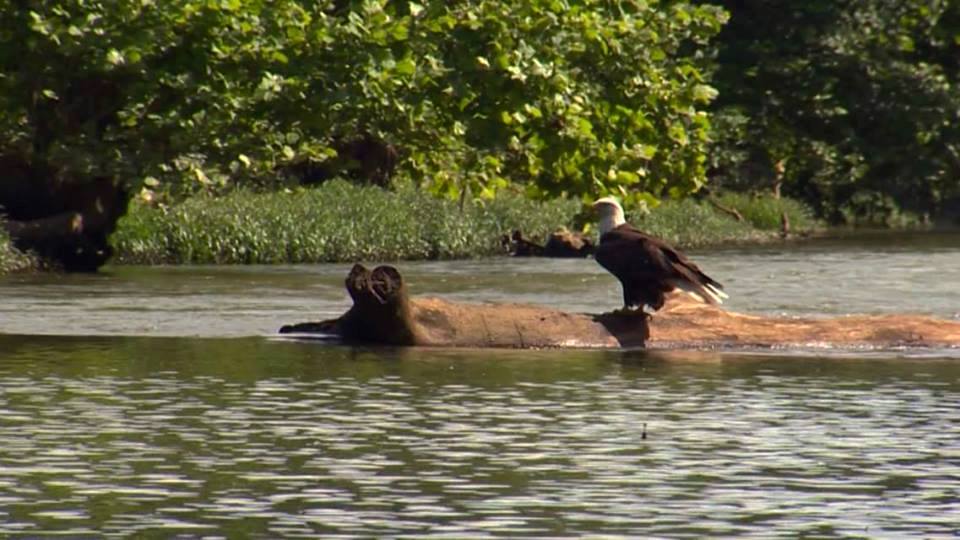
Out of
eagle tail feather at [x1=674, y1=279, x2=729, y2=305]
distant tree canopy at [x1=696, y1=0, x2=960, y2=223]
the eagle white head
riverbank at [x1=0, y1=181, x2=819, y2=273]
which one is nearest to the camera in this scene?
eagle tail feather at [x1=674, y1=279, x2=729, y2=305]

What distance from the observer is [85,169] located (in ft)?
112

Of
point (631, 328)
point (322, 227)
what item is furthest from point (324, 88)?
point (631, 328)

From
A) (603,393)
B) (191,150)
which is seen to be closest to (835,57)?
(191,150)

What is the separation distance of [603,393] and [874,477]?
17.3 feet

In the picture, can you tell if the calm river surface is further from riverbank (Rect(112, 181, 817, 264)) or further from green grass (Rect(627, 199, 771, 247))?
green grass (Rect(627, 199, 771, 247))

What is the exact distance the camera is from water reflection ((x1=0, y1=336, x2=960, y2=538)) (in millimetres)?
12727

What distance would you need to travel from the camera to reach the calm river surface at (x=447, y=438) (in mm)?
12734

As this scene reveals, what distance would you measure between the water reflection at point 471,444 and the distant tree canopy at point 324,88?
10196 millimetres

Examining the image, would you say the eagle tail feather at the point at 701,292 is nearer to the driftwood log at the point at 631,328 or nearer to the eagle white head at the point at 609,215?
the driftwood log at the point at 631,328

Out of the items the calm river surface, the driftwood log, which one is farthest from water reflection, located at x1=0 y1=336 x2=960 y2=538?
the driftwood log

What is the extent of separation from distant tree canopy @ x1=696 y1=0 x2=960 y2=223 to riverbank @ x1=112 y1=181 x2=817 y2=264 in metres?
9.73

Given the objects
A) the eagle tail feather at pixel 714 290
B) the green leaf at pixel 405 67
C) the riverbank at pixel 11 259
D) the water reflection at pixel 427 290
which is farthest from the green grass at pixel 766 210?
the eagle tail feather at pixel 714 290

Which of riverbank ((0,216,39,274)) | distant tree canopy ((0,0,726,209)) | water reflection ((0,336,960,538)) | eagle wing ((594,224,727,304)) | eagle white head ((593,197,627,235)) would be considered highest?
distant tree canopy ((0,0,726,209))

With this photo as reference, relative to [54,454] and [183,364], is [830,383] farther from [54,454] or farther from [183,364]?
[54,454]
